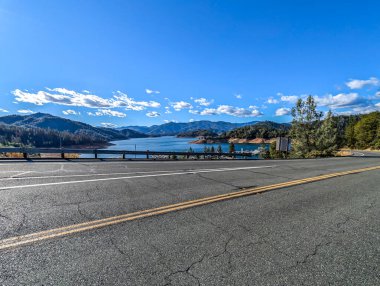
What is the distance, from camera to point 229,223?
159 inches

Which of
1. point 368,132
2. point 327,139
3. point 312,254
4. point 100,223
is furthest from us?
point 368,132

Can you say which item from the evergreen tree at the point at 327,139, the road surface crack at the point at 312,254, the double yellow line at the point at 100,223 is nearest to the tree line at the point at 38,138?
the evergreen tree at the point at 327,139

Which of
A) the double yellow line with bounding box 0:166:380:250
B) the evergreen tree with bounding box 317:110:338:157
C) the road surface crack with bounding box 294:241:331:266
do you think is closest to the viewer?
the road surface crack with bounding box 294:241:331:266

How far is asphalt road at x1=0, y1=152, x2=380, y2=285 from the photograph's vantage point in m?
2.51

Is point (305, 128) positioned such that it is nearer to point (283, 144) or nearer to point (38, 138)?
point (283, 144)

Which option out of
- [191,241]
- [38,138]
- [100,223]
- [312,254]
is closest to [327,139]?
[312,254]

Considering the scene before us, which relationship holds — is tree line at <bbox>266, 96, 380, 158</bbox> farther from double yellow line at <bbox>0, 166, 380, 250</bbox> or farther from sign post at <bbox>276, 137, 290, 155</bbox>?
double yellow line at <bbox>0, 166, 380, 250</bbox>

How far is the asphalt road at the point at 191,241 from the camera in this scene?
2.51 metres

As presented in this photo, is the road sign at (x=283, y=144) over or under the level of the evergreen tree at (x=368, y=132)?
under

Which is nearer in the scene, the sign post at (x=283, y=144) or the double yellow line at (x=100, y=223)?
the double yellow line at (x=100, y=223)

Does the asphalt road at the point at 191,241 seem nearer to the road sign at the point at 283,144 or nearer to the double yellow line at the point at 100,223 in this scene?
the double yellow line at the point at 100,223

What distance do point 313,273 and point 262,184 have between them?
16.7 feet

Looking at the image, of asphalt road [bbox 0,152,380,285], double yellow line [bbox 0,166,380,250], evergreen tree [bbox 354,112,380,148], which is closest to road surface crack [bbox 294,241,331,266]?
asphalt road [bbox 0,152,380,285]

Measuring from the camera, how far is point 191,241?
3.29m
